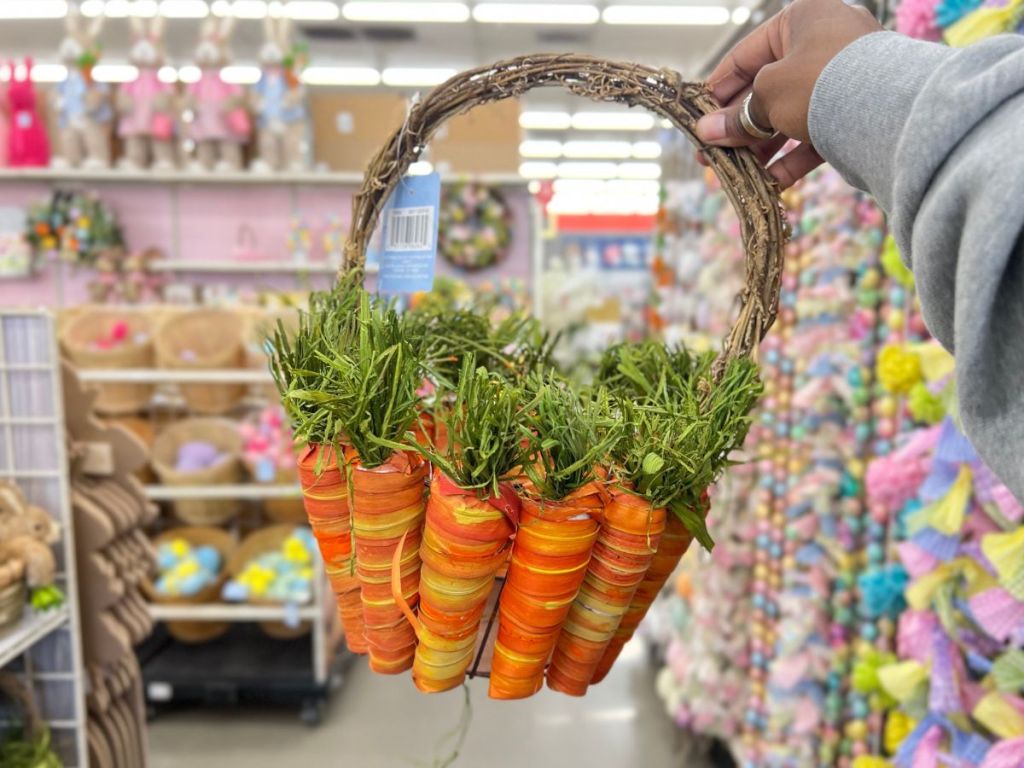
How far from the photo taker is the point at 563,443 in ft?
2.02

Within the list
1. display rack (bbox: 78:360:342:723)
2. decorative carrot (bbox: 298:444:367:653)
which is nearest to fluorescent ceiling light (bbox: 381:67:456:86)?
display rack (bbox: 78:360:342:723)

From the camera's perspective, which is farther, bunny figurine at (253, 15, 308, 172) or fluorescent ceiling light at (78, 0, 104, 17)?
fluorescent ceiling light at (78, 0, 104, 17)

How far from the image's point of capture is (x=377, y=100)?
12.5 feet

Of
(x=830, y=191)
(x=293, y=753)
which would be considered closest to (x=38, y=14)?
(x=293, y=753)

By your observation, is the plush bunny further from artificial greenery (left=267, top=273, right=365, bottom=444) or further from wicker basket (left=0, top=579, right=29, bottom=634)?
artificial greenery (left=267, top=273, right=365, bottom=444)

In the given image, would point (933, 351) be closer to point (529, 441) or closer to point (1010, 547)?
point (1010, 547)

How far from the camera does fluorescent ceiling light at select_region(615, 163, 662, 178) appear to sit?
12539 mm

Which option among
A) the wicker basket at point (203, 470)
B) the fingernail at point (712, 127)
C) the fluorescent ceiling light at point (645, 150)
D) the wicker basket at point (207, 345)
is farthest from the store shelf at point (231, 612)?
the fluorescent ceiling light at point (645, 150)

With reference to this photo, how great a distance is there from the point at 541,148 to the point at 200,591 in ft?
32.8

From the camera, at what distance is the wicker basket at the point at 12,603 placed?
144 centimetres

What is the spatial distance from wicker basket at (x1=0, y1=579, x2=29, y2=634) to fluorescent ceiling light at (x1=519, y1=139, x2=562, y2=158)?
10482mm

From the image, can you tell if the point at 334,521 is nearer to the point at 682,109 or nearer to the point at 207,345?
the point at 682,109

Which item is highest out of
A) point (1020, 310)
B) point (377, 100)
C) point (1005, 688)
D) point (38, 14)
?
point (38, 14)

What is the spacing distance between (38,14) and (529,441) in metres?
8.35
